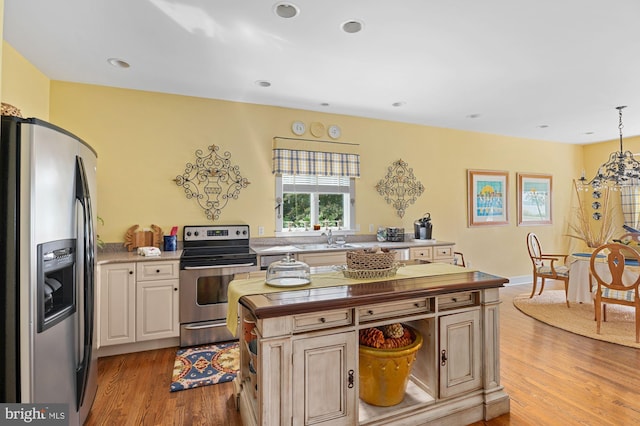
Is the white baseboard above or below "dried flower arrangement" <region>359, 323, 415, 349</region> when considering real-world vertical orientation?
below

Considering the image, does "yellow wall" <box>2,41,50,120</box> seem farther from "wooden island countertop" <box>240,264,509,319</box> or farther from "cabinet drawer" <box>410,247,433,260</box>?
"cabinet drawer" <box>410,247,433,260</box>

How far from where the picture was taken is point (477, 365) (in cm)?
208

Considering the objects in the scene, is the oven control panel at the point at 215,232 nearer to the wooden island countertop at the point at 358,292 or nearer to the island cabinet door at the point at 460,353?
the wooden island countertop at the point at 358,292

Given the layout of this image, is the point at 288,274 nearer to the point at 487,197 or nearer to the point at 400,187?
the point at 400,187

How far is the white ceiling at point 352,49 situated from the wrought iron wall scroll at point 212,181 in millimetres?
751

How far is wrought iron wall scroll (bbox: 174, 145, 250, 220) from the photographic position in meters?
3.79

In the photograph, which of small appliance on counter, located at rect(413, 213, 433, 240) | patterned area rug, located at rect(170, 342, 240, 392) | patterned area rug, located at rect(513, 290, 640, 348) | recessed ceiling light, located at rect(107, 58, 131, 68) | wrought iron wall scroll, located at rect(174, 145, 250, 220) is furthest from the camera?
small appliance on counter, located at rect(413, 213, 433, 240)

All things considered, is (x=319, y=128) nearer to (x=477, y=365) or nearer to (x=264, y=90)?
(x=264, y=90)

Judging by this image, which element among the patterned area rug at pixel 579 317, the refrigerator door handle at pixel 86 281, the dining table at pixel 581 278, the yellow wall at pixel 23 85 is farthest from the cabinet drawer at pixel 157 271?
the dining table at pixel 581 278

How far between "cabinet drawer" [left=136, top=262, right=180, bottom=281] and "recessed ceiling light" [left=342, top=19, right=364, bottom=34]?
2.58 metres

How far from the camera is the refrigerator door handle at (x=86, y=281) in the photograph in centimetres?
186

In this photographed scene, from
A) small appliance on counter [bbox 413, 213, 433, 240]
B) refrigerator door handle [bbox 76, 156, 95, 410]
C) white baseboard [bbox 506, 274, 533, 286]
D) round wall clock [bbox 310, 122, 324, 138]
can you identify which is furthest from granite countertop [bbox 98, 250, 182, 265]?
white baseboard [bbox 506, 274, 533, 286]

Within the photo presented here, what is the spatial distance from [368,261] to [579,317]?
3.53 meters

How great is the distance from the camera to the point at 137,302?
10.0ft
